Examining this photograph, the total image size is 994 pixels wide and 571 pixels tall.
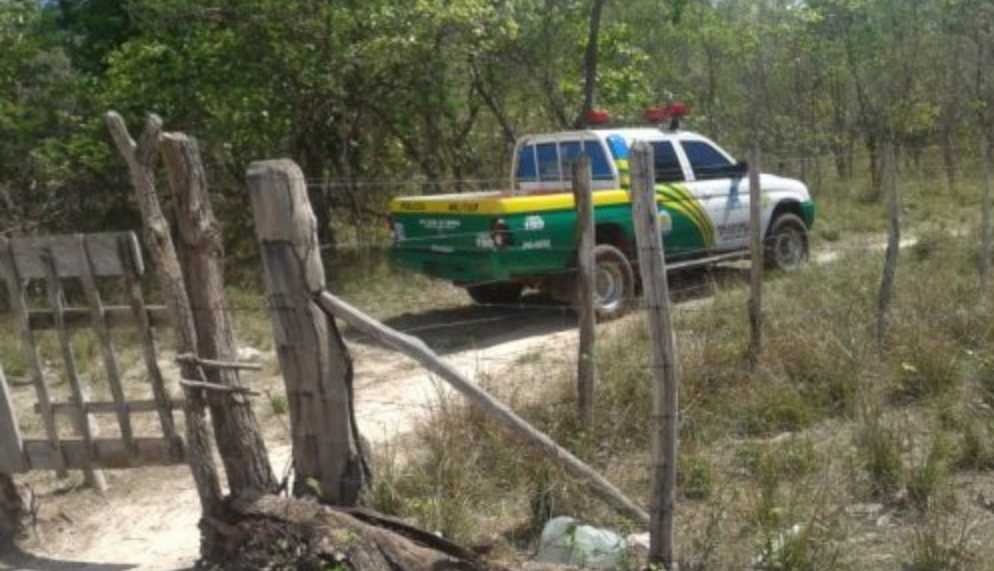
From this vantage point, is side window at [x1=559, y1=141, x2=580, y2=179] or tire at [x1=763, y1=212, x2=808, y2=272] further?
tire at [x1=763, y1=212, x2=808, y2=272]

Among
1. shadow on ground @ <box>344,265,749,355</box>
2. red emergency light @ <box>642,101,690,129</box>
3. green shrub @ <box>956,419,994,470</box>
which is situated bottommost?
green shrub @ <box>956,419,994,470</box>

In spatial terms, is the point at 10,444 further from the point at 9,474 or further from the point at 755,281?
the point at 755,281

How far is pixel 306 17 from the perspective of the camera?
12.9 meters

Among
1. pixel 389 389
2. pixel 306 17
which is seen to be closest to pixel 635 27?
pixel 306 17

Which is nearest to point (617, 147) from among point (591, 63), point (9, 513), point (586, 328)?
point (591, 63)

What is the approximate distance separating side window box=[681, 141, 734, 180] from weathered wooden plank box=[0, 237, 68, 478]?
24.0 feet

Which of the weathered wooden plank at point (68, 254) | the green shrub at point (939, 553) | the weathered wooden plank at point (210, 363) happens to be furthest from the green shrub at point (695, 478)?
the weathered wooden plank at point (68, 254)

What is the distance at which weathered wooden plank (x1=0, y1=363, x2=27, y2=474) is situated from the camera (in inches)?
223

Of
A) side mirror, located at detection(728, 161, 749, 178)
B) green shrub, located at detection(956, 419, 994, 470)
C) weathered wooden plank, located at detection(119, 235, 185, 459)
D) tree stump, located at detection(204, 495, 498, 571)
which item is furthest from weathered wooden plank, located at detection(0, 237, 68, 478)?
side mirror, located at detection(728, 161, 749, 178)

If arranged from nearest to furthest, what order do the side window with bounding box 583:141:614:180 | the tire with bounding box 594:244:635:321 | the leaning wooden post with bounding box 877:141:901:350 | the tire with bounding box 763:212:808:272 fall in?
the leaning wooden post with bounding box 877:141:901:350 < the tire with bounding box 594:244:635:321 < the side window with bounding box 583:141:614:180 < the tire with bounding box 763:212:808:272

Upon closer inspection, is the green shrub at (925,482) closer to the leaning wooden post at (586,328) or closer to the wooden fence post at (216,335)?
the leaning wooden post at (586,328)

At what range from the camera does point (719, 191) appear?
11.4 m

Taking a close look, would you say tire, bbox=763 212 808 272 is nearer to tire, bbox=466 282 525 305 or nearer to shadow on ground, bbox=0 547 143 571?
tire, bbox=466 282 525 305

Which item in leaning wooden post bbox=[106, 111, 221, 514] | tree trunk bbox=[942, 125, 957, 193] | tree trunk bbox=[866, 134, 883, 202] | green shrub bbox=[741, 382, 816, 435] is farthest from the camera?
tree trunk bbox=[866, 134, 883, 202]
